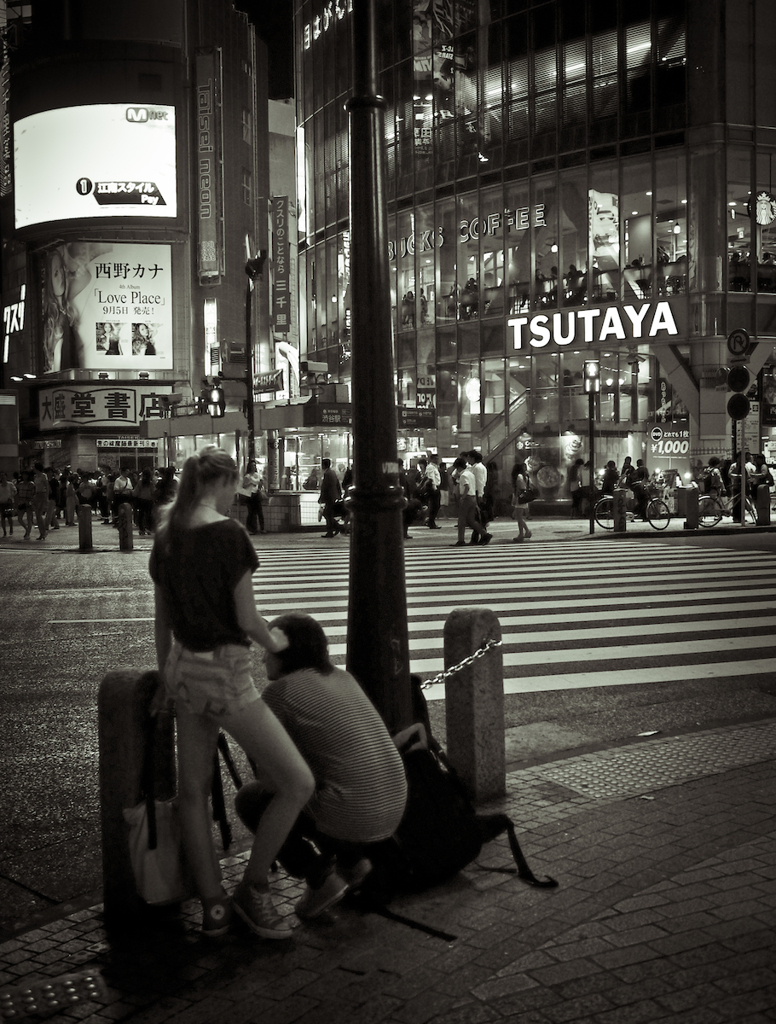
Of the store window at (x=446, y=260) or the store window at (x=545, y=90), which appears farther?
the store window at (x=446, y=260)

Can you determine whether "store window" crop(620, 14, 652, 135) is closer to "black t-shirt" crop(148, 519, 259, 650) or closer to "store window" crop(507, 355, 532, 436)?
"store window" crop(507, 355, 532, 436)

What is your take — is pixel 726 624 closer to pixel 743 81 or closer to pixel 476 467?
pixel 476 467

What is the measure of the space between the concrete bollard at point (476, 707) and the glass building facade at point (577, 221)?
2723 centimetres

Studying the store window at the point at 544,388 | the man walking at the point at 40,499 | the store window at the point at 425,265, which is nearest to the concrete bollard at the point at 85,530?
the man walking at the point at 40,499

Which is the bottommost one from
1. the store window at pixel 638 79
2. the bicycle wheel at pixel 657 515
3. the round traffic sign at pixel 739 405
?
the bicycle wheel at pixel 657 515

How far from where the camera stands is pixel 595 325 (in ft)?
117

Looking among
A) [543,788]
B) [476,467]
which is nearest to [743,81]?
[476,467]

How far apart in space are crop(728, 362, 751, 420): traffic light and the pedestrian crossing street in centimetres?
510

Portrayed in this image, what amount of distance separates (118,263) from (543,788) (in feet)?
214

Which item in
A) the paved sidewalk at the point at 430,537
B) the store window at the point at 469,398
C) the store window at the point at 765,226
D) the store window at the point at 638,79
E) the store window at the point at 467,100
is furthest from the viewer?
the store window at the point at 469,398

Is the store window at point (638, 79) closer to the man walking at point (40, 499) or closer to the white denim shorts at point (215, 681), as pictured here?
the man walking at point (40, 499)

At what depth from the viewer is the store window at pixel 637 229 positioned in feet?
116

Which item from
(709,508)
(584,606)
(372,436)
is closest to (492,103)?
(709,508)

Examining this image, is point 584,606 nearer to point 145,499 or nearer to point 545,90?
point 145,499
